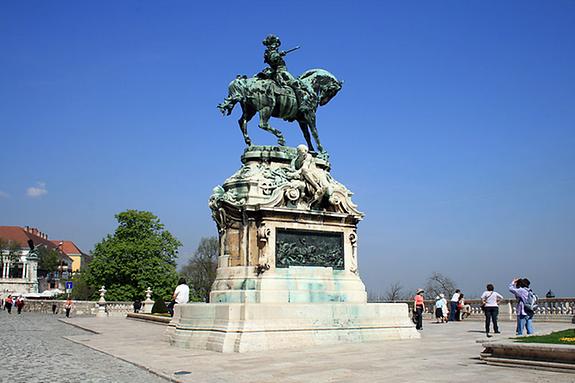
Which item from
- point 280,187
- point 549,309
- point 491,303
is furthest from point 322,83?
point 549,309

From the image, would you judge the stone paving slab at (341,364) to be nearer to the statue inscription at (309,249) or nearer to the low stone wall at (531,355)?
the low stone wall at (531,355)

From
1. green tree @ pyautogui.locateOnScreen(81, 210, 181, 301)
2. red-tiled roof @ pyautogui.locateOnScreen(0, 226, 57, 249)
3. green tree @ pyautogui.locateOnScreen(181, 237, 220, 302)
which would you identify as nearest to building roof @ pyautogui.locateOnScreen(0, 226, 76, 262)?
red-tiled roof @ pyautogui.locateOnScreen(0, 226, 57, 249)

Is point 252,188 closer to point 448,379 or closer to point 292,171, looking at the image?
point 292,171

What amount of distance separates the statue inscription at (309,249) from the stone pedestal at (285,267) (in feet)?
0.09

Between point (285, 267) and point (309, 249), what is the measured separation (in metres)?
0.97

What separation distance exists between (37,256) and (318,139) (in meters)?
108

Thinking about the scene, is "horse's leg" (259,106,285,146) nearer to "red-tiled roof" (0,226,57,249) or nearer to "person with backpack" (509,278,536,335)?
"person with backpack" (509,278,536,335)

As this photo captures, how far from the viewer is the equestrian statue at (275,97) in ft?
60.1

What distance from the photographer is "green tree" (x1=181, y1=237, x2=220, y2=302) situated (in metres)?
66.9

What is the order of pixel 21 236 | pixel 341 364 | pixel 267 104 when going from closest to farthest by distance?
1. pixel 341 364
2. pixel 267 104
3. pixel 21 236

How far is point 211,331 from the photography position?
1420 centimetres

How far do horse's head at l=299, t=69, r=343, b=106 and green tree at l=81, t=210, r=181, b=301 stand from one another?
3906cm

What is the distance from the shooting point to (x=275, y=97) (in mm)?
18484

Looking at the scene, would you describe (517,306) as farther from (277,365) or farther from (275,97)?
(275,97)
